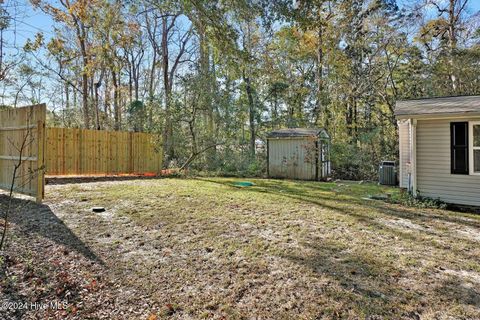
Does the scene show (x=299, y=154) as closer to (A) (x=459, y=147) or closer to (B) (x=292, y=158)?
(B) (x=292, y=158)

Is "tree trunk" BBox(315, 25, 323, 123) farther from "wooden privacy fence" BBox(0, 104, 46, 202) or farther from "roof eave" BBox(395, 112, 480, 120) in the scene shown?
"wooden privacy fence" BBox(0, 104, 46, 202)

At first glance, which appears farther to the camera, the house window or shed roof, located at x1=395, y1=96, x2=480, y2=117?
the house window

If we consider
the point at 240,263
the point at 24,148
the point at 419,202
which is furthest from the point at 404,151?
the point at 24,148

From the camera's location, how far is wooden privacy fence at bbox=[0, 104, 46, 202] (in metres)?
Answer: 5.13

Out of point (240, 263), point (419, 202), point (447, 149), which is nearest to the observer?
point (240, 263)

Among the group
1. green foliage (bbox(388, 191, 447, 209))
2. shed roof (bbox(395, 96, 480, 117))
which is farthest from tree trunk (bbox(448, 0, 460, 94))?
green foliage (bbox(388, 191, 447, 209))

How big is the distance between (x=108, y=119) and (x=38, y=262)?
16.7 meters

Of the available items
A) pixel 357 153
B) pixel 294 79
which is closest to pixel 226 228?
pixel 357 153

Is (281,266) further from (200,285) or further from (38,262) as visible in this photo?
(38,262)

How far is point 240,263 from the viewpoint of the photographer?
9.57 feet

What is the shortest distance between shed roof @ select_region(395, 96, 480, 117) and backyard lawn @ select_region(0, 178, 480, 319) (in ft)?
7.03

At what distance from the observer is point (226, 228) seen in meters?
4.12

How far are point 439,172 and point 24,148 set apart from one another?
8573mm

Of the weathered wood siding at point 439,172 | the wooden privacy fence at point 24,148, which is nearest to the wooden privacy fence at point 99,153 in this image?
the wooden privacy fence at point 24,148
